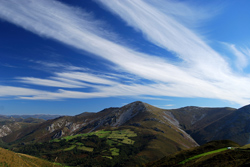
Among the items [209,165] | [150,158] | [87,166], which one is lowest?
[87,166]

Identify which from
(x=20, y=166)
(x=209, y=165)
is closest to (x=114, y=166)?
(x=20, y=166)

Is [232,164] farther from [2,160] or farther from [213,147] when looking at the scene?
[2,160]

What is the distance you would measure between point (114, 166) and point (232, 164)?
194142 millimetres

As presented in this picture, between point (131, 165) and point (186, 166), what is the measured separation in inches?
6887

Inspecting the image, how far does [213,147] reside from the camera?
39.0 metres

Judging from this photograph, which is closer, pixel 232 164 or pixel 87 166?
pixel 232 164

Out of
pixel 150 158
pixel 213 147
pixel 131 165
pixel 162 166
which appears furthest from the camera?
pixel 150 158

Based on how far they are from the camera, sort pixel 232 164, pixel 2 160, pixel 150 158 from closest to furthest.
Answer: pixel 232 164, pixel 2 160, pixel 150 158

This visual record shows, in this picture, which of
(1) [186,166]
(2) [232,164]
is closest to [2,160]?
(1) [186,166]

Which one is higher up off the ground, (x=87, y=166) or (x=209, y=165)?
(x=209, y=165)

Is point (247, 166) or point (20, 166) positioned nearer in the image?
point (247, 166)

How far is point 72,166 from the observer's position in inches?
7525

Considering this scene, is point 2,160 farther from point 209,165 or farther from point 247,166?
point 247,166

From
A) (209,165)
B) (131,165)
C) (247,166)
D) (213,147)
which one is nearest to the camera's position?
(247,166)
